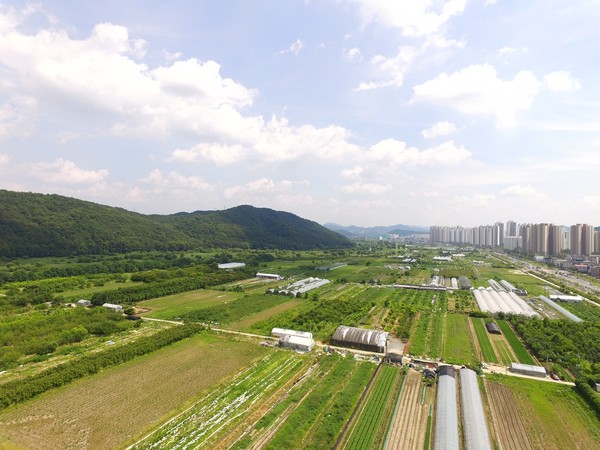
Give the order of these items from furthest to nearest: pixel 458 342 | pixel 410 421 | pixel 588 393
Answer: pixel 458 342 < pixel 588 393 < pixel 410 421

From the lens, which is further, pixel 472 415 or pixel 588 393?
pixel 588 393

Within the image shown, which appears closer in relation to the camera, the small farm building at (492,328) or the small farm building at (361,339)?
the small farm building at (361,339)

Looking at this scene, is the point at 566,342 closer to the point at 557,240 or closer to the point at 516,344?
the point at 516,344

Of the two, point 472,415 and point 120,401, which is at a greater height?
point 472,415

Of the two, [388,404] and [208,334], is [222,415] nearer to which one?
[388,404]

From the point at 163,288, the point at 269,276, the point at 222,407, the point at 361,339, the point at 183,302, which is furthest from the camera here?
the point at 269,276

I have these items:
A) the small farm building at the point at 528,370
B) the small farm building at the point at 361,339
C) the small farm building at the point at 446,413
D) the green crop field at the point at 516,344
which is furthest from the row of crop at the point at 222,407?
the green crop field at the point at 516,344

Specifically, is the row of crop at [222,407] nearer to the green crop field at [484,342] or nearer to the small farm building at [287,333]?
the small farm building at [287,333]

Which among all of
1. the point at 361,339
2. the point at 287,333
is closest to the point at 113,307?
the point at 287,333
